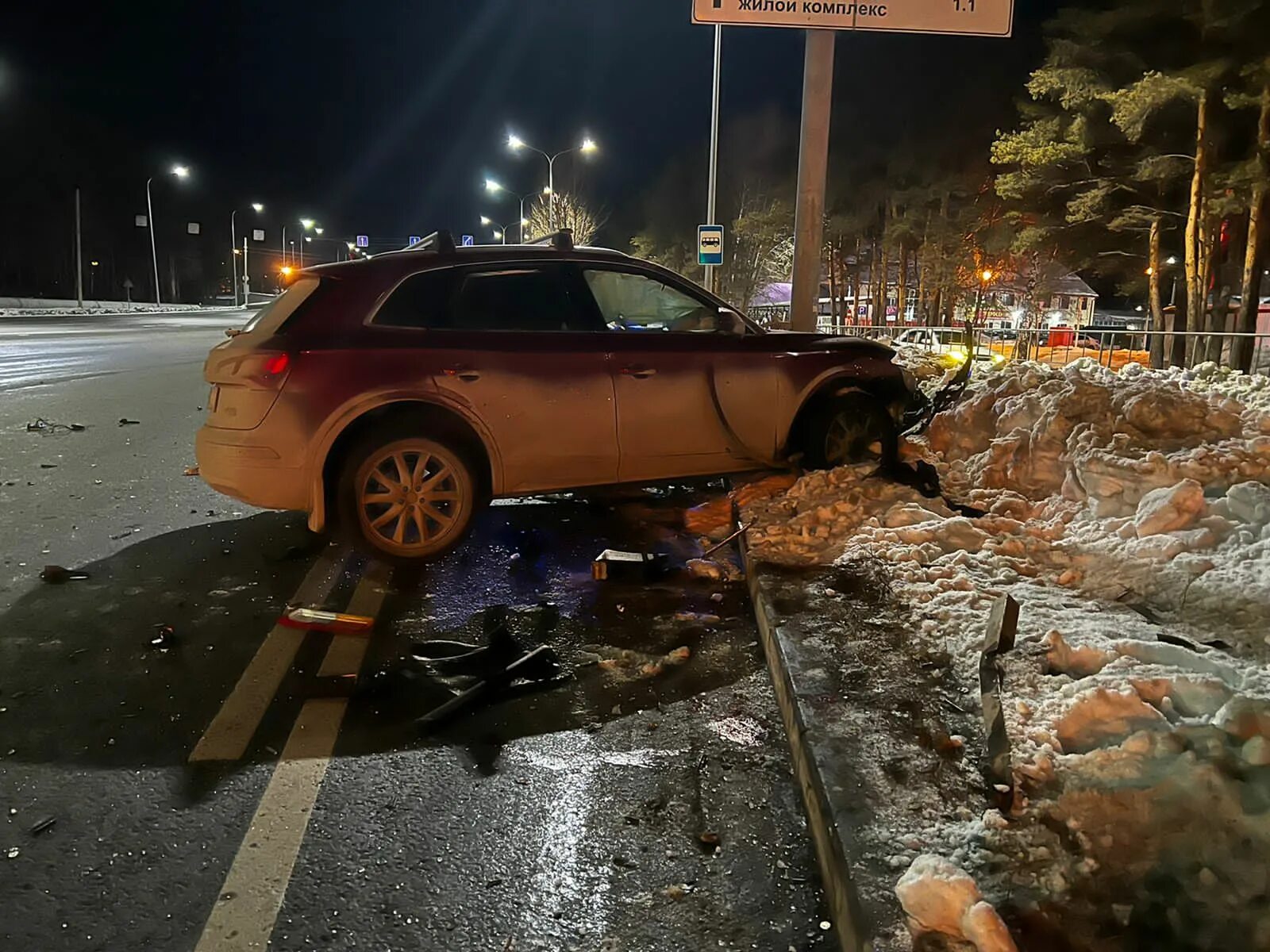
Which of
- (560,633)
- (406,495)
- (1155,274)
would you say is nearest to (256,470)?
(406,495)

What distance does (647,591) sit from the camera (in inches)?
191

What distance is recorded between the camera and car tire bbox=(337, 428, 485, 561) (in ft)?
16.3

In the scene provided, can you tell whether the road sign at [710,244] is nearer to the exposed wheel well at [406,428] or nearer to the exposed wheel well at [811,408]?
the exposed wheel well at [811,408]

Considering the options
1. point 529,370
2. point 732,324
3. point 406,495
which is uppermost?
point 732,324

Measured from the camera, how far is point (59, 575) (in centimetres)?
488

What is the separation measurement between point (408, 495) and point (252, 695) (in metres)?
1.70

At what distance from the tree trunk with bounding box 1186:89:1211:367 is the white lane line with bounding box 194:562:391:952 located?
2090 centimetres

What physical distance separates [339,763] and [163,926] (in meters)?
0.84

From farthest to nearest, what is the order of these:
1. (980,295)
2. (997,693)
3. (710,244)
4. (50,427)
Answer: (980,295)
(710,244)
(50,427)
(997,693)

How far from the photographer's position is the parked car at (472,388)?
4852 mm

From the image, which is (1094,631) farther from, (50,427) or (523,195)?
(523,195)

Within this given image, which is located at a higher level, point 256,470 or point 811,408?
point 811,408

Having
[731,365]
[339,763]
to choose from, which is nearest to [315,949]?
[339,763]

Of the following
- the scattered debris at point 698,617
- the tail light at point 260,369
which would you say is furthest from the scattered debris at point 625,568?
the tail light at point 260,369
